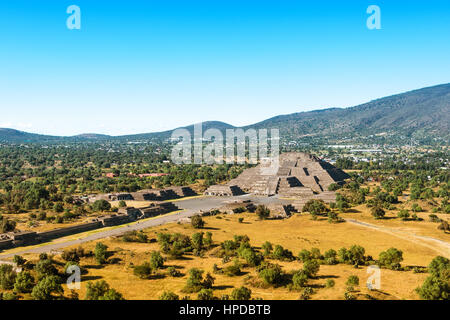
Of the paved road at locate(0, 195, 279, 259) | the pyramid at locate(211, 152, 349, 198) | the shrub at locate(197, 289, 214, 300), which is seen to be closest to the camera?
the shrub at locate(197, 289, 214, 300)

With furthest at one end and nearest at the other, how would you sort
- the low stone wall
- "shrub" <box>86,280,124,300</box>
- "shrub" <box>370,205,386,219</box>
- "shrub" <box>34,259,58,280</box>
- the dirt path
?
"shrub" <box>370,205,386,219</box>, the dirt path, the low stone wall, "shrub" <box>34,259,58,280</box>, "shrub" <box>86,280,124,300</box>

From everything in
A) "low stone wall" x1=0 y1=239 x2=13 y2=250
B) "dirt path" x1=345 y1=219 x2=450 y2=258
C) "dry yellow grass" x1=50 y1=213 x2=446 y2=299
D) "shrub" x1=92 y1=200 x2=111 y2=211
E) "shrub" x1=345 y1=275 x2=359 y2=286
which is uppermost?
"shrub" x1=92 y1=200 x2=111 y2=211

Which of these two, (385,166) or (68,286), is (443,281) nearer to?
(68,286)

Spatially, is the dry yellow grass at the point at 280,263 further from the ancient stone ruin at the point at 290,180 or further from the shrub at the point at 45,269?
the ancient stone ruin at the point at 290,180

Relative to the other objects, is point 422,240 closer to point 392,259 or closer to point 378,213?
point 378,213

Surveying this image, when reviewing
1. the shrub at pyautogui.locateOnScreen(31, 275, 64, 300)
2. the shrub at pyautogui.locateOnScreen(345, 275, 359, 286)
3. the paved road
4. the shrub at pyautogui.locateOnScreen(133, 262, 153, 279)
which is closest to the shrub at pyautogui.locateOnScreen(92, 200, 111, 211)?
the paved road

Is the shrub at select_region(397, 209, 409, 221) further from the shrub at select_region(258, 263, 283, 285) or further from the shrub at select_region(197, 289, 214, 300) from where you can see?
the shrub at select_region(197, 289, 214, 300)

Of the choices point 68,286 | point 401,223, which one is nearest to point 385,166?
point 401,223

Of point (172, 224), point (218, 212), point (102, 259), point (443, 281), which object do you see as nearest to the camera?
point (443, 281)
